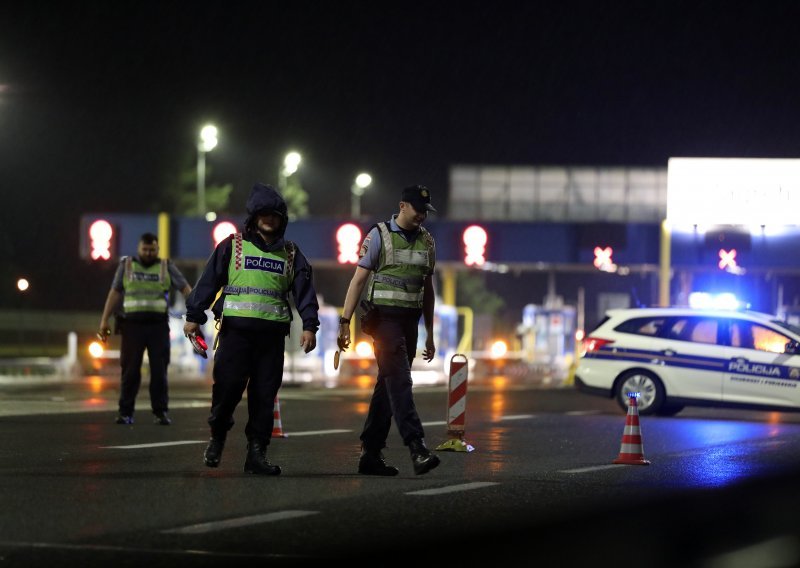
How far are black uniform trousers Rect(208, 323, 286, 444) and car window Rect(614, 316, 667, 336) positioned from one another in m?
11.2

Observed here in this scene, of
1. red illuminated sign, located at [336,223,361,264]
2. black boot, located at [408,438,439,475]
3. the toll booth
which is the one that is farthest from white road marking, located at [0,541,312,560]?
the toll booth

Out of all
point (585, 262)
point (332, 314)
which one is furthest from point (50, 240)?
point (332, 314)

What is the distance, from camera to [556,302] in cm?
8306

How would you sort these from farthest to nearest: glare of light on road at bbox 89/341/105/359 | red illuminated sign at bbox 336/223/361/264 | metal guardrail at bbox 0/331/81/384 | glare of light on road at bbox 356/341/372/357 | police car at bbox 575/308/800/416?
red illuminated sign at bbox 336/223/361/264
glare of light on road at bbox 356/341/372/357
glare of light on road at bbox 89/341/105/359
metal guardrail at bbox 0/331/81/384
police car at bbox 575/308/800/416

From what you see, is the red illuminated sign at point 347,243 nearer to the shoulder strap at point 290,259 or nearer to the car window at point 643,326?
the car window at point 643,326

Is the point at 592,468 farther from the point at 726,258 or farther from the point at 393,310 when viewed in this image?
the point at 726,258

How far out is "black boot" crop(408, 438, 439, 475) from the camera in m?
11.2

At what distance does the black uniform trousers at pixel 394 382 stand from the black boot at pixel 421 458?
4cm

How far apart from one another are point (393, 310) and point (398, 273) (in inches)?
10.2

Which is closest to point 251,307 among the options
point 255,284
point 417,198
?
point 255,284

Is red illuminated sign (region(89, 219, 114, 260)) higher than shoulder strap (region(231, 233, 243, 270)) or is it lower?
higher

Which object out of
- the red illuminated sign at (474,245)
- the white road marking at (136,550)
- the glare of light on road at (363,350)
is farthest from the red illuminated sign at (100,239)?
the white road marking at (136,550)

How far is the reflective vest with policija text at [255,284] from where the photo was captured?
11.2 metres

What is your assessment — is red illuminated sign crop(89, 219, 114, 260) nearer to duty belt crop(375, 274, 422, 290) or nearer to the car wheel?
the car wheel
